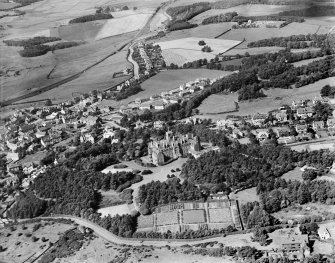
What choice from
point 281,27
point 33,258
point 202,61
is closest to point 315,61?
point 202,61

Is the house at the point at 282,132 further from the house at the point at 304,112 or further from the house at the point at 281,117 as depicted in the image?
the house at the point at 304,112

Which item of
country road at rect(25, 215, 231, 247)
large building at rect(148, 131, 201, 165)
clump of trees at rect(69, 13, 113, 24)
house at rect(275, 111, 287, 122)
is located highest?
clump of trees at rect(69, 13, 113, 24)

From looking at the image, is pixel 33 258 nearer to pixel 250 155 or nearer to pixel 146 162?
pixel 146 162

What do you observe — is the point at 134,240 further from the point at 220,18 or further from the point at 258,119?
the point at 220,18

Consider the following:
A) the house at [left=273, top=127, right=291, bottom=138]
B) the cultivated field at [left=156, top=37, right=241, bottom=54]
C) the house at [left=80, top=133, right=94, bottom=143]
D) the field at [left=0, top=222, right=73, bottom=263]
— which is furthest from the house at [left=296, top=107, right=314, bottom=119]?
the cultivated field at [left=156, top=37, right=241, bottom=54]

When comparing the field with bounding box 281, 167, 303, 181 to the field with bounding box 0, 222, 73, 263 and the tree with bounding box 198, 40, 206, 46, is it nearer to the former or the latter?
the field with bounding box 0, 222, 73, 263

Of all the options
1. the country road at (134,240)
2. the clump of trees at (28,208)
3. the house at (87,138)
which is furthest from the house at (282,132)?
the clump of trees at (28,208)
